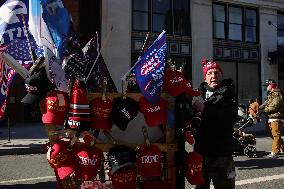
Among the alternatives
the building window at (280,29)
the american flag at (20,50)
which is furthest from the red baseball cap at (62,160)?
the building window at (280,29)

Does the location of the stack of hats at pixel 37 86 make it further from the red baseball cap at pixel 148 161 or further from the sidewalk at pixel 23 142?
the sidewalk at pixel 23 142

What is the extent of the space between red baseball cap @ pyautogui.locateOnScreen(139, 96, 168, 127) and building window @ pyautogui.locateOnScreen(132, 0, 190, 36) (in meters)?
18.1

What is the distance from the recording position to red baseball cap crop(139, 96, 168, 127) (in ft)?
12.9

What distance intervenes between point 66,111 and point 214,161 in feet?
5.70

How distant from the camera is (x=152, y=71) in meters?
3.90

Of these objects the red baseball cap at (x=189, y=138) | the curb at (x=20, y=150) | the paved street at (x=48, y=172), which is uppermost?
the red baseball cap at (x=189, y=138)

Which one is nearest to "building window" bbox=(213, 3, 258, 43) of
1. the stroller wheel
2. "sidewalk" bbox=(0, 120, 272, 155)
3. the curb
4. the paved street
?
"sidewalk" bbox=(0, 120, 272, 155)

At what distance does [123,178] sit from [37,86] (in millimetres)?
1088

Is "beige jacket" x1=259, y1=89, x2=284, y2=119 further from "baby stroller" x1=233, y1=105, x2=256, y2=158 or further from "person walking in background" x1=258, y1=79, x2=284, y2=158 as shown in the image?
"baby stroller" x1=233, y1=105, x2=256, y2=158

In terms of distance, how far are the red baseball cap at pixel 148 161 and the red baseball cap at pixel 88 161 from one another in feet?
1.20

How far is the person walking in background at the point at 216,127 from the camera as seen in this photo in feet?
14.8

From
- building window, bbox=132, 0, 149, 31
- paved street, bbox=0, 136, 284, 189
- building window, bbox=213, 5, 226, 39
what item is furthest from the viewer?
building window, bbox=213, 5, 226, 39

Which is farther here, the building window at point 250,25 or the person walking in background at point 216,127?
the building window at point 250,25

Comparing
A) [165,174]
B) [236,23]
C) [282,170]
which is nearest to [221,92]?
[165,174]
